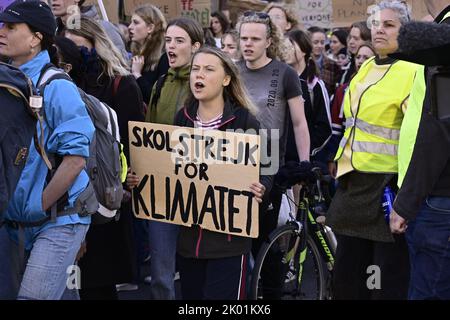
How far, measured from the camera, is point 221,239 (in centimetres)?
564

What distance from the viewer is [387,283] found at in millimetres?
5828

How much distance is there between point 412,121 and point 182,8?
18.5 ft

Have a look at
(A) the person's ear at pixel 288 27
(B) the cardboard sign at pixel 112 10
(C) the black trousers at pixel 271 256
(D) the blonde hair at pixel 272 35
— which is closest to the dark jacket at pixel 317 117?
(D) the blonde hair at pixel 272 35

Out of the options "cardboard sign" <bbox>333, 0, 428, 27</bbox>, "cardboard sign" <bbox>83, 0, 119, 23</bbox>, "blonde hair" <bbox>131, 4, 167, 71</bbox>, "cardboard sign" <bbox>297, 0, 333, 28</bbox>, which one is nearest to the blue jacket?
"blonde hair" <bbox>131, 4, 167, 71</bbox>

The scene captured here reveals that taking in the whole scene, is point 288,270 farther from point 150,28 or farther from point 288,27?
point 288,27

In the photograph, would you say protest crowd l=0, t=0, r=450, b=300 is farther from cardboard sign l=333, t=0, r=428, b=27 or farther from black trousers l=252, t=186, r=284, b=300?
cardboard sign l=333, t=0, r=428, b=27

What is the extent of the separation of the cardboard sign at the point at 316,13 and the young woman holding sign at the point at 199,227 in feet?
21.1

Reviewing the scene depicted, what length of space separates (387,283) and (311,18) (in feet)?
22.7

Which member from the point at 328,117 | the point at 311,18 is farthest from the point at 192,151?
the point at 311,18

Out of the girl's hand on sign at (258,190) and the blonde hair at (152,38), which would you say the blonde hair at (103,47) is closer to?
the girl's hand on sign at (258,190)

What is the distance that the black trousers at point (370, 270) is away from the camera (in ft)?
19.1

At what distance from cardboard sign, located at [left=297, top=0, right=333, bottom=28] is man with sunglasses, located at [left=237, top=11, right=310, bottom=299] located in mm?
5312

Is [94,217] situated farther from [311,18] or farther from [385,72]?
[311,18]

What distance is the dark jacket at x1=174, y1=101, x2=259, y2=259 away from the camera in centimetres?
560
